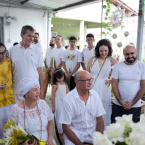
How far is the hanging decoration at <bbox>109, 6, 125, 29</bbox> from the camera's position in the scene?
4.44 metres

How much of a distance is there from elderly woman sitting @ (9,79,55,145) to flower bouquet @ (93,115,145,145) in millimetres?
1210

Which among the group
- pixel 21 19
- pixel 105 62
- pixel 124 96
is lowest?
pixel 124 96

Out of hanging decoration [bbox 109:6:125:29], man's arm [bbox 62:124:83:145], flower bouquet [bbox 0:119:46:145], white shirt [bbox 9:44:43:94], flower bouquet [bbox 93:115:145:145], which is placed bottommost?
man's arm [bbox 62:124:83:145]

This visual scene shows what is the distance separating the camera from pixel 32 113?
6.44 ft

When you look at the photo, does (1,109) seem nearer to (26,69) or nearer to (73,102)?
(26,69)

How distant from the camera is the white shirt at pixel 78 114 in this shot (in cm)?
193

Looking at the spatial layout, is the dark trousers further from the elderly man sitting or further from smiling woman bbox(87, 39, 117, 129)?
the elderly man sitting

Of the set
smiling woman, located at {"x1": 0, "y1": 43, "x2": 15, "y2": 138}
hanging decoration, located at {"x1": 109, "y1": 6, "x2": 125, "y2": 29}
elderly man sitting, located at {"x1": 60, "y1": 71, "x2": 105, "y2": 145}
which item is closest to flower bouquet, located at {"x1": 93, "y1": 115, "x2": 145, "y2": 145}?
elderly man sitting, located at {"x1": 60, "y1": 71, "x2": 105, "y2": 145}

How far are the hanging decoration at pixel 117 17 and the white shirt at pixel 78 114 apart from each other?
3.07 metres

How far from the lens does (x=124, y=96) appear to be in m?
2.53

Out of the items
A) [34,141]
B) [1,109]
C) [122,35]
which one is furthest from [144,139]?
[122,35]

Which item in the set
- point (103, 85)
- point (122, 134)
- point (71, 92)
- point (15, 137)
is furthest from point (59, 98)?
point (122, 134)

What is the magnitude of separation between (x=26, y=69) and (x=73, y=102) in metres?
1.07

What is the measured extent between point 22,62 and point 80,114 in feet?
4.09
